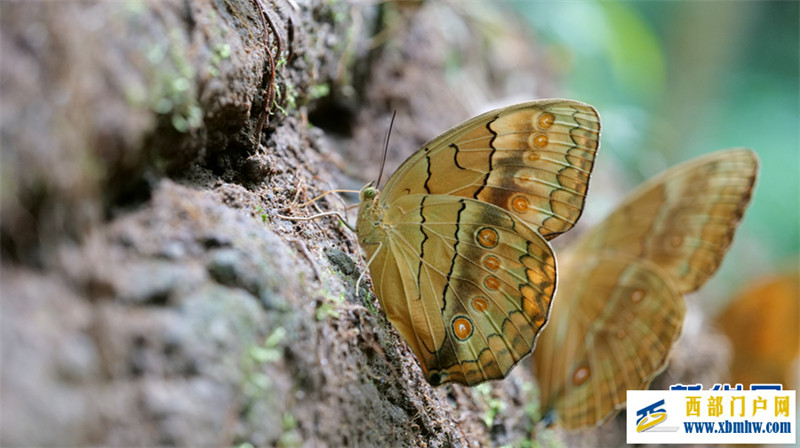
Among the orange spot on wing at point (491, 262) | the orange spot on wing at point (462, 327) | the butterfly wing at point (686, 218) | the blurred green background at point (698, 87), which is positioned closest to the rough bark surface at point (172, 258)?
the orange spot on wing at point (462, 327)

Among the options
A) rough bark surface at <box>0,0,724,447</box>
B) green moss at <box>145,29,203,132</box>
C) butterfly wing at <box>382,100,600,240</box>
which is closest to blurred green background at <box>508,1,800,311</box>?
butterfly wing at <box>382,100,600,240</box>

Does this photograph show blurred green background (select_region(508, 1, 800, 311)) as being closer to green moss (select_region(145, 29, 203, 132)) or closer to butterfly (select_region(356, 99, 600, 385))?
butterfly (select_region(356, 99, 600, 385))

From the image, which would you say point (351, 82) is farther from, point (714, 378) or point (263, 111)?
point (714, 378)

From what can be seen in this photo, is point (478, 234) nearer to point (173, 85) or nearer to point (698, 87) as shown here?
point (173, 85)

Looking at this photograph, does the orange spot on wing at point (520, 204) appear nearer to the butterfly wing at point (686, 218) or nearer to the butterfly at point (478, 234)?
the butterfly at point (478, 234)

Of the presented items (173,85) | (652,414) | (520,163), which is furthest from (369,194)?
(652,414)

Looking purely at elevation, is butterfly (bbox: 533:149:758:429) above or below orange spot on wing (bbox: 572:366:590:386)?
above

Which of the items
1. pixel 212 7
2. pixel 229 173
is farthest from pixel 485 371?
pixel 212 7
